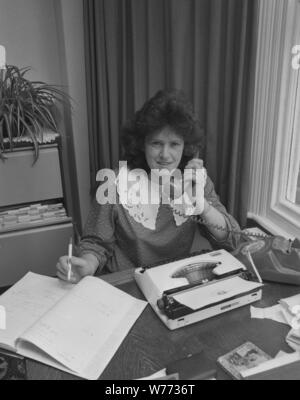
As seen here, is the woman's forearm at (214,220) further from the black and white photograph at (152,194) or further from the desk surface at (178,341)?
the desk surface at (178,341)

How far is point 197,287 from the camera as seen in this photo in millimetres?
977

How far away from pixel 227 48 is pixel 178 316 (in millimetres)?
1278

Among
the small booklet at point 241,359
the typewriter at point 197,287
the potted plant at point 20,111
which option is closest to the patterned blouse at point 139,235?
the typewriter at point 197,287

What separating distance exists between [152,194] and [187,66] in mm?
789

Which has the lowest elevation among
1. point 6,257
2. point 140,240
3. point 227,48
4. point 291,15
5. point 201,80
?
point 6,257

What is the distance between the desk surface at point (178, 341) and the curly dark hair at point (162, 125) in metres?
0.66

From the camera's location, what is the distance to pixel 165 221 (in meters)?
1.44

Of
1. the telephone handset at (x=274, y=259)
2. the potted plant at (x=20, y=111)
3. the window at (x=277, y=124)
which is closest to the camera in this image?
the telephone handset at (x=274, y=259)

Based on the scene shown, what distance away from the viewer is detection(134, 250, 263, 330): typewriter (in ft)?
2.98

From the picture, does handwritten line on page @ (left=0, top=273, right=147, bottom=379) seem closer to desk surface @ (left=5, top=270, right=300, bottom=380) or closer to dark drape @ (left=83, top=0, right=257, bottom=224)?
desk surface @ (left=5, top=270, right=300, bottom=380)

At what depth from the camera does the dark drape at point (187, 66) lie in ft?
5.42

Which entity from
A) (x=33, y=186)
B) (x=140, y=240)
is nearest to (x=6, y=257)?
(x=33, y=186)
